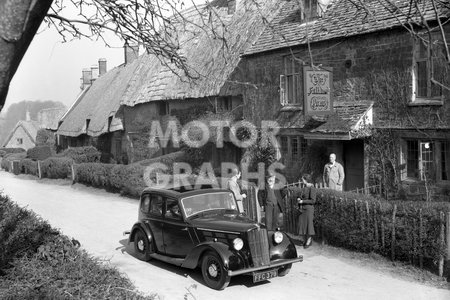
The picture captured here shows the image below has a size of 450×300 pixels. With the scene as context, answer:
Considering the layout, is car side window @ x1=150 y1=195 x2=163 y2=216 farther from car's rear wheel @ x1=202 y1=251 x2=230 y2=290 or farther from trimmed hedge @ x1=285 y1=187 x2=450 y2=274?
trimmed hedge @ x1=285 y1=187 x2=450 y2=274

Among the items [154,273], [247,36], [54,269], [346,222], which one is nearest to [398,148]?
[346,222]

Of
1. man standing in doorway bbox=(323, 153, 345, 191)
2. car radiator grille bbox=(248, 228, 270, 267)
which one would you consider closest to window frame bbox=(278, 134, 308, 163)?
man standing in doorway bbox=(323, 153, 345, 191)

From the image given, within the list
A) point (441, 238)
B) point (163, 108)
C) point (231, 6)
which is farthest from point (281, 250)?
point (231, 6)

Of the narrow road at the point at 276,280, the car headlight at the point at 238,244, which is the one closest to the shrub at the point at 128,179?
the narrow road at the point at 276,280

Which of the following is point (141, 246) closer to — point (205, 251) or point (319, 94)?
point (205, 251)

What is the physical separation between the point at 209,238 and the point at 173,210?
1.41 metres

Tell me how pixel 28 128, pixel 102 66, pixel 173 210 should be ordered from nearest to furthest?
1. pixel 173 210
2. pixel 102 66
3. pixel 28 128

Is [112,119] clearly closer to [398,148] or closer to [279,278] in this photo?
[398,148]

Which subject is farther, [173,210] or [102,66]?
[102,66]

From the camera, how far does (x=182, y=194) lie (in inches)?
425

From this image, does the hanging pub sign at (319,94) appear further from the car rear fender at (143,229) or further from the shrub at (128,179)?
the shrub at (128,179)

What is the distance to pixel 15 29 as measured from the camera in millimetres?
2682

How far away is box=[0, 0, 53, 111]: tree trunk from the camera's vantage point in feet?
8.68

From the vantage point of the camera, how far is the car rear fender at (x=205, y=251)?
9.02m
